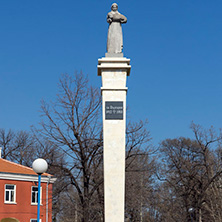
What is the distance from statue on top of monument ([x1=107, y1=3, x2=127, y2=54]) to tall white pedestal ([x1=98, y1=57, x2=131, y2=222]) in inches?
22.4

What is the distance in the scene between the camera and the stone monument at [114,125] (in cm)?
1573

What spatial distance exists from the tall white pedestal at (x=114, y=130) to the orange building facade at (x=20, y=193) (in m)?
19.3

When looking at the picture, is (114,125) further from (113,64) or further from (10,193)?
(10,193)

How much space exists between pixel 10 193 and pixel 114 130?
832 inches

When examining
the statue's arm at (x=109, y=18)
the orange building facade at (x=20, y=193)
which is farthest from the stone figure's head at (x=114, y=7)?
the orange building facade at (x=20, y=193)

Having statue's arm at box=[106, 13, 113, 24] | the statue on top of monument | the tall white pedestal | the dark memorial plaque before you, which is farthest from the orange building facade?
statue's arm at box=[106, 13, 113, 24]

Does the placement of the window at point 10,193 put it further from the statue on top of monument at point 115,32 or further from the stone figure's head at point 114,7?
the stone figure's head at point 114,7

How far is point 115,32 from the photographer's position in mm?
17188

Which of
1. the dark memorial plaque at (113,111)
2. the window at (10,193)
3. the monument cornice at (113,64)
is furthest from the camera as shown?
the window at (10,193)

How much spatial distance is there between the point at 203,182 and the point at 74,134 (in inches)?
654

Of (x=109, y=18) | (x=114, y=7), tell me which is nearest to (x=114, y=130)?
(x=109, y=18)

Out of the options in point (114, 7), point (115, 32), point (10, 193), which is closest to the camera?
point (115, 32)

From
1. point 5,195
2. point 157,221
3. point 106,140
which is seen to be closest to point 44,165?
point 106,140

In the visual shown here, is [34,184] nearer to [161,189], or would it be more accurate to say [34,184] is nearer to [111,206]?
[161,189]
